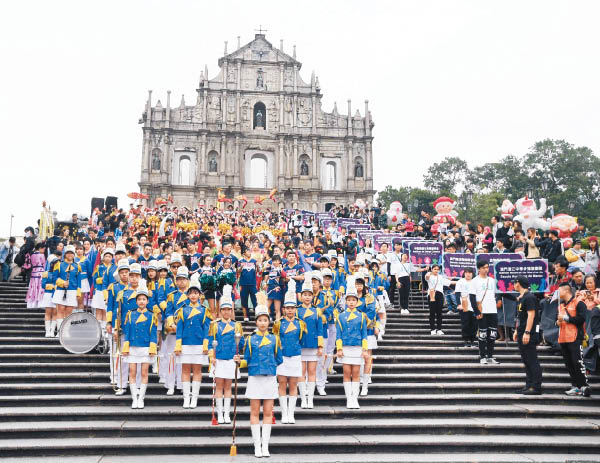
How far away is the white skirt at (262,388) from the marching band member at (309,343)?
138 centimetres

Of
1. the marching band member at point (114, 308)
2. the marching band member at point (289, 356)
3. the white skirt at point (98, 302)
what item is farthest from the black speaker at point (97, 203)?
the marching band member at point (289, 356)

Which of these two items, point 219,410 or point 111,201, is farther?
point 111,201

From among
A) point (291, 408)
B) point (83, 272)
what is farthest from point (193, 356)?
point (83, 272)

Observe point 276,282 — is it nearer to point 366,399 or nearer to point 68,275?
point 366,399

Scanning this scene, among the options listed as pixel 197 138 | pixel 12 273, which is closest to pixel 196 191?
pixel 197 138

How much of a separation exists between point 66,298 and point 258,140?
142ft

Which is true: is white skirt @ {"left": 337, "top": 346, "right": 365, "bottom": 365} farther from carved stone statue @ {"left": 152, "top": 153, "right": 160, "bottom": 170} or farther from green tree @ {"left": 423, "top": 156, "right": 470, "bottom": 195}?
green tree @ {"left": 423, "top": 156, "right": 470, "bottom": 195}

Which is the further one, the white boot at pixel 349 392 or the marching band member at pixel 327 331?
the marching band member at pixel 327 331

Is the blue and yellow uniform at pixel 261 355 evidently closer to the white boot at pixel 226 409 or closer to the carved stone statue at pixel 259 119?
the white boot at pixel 226 409

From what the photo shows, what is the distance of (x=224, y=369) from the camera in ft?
23.7

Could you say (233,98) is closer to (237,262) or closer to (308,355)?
(237,262)

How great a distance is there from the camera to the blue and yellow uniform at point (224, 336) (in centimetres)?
730

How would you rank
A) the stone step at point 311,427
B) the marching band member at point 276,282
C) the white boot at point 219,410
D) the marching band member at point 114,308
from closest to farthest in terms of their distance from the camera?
the stone step at point 311,427, the white boot at point 219,410, the marching band member at point 114,308, the marching band member at point 276,282

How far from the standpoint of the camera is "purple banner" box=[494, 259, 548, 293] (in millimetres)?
10922
